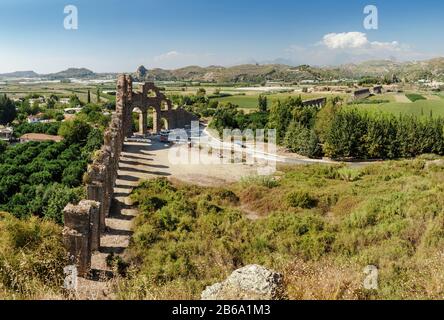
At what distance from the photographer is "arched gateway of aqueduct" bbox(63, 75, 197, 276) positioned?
12.4 metres

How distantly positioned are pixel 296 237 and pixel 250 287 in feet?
32.5

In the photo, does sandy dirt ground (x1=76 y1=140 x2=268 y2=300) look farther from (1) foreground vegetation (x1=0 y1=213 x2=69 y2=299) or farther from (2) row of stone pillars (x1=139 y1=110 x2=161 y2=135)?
(2) row of stone pillars (x1=139 y1=110 x2=161 y2=135)

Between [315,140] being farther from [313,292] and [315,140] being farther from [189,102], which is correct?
[189,102]

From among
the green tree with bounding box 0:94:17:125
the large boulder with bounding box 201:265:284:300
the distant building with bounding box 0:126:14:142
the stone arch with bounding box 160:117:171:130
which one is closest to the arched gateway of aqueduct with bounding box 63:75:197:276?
Answer: the stone arch with bounding box 160:117:171:130

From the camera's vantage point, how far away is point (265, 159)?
3884cm

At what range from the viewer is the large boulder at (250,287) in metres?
5.88

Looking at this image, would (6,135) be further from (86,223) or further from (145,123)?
(86,223)

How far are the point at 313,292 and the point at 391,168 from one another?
29.3 meters

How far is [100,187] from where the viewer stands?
17.4m

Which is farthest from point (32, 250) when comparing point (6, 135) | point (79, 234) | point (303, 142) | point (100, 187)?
point (6, 135)

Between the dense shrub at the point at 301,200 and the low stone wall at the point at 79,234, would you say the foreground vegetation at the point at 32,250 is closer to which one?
the low stone wall at the point at 79,234

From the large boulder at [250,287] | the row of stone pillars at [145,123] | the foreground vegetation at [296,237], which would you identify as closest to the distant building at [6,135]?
the row of stone pillars at [145,123]

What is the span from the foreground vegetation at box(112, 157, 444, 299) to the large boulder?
0.93 ft
